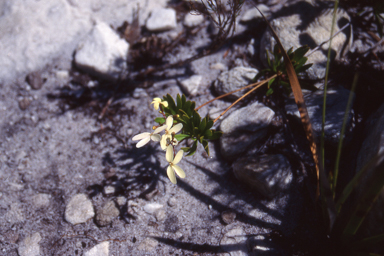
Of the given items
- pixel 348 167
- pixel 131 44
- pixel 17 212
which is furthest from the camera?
pixel 131 44

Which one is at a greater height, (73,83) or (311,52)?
(311,52)

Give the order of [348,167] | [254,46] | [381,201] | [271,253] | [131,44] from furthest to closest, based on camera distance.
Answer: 1. [131,44]
2. [254,46]
3. [348,167]
4. [271,253]
5. [381,201]

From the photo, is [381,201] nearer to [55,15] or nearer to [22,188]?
[22,188]

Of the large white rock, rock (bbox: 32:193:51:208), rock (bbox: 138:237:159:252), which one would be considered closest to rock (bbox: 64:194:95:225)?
Answer: rock (bbox: 32:193:51:208)

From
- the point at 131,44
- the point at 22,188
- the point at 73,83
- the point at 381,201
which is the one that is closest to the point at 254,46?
the point at 131,44

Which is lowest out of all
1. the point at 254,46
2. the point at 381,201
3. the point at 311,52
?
the point at 381,201

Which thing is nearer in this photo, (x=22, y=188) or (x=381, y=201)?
(x=381, y=201)

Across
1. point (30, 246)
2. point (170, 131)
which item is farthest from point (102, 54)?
point (30, 246)
